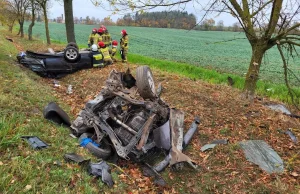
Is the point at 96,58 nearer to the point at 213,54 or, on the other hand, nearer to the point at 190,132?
the point at 190,132

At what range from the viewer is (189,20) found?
7207 mm

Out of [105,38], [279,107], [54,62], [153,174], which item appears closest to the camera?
[153,174]

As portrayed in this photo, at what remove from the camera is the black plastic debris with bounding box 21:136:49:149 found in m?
3.76

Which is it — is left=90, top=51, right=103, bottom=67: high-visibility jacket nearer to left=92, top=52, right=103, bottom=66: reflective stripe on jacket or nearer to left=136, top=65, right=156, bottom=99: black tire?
left=92, top=52, right=103, bottom=66: reflective stripe on jacket

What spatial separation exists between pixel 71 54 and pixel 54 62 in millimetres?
671

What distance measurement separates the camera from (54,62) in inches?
389

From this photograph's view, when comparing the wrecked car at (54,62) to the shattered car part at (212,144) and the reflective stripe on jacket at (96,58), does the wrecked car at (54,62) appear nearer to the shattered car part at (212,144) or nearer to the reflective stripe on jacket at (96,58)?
the reflective stripe on jacket at (96,58)

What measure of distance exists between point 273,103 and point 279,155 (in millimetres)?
3225

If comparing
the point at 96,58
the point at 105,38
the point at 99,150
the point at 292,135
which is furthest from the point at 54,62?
the point at 292,135

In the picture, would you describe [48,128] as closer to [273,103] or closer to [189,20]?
[189,20]

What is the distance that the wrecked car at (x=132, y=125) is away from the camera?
4645 millimetres

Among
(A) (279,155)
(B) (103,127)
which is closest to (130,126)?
(B) (103,127)

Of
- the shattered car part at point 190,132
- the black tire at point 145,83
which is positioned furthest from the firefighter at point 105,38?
the black tire at point 145,83

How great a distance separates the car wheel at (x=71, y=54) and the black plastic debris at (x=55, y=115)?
497 cm
